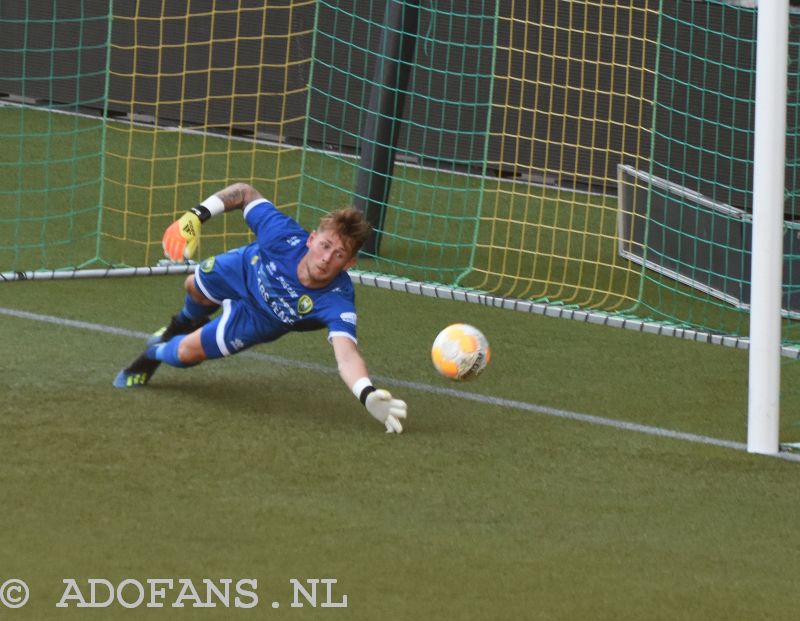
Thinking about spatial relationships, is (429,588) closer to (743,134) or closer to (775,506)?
(775,506)

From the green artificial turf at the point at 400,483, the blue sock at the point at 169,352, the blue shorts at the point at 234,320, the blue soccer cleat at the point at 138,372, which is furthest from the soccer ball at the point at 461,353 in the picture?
the blue soccer cleat at the point at 138,372

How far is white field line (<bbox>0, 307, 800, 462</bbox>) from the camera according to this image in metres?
6.54

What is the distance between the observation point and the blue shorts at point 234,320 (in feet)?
21.5

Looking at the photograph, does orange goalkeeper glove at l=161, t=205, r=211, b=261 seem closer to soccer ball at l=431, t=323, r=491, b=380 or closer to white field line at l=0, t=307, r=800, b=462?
soccer ball at l=431, t=323, r=491, b=380

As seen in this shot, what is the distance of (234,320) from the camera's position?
656 cm

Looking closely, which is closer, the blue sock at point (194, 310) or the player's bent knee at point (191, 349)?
the player's bent knee at point (191, 349)

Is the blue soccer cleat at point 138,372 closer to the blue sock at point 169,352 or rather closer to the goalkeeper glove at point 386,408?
the blue sock at point 169,352

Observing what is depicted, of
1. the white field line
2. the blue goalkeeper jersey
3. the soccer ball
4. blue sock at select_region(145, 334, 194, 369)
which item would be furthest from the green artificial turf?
the blue goalkeeper jersey

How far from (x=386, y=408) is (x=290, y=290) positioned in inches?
25.5

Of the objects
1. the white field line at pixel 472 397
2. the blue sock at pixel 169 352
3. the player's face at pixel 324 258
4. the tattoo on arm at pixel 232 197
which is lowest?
the white field line at pixel 472 397

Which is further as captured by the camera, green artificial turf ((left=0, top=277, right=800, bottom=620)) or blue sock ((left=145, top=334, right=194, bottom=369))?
blue sock ((left=145, top=334, right=194, bottom=369))

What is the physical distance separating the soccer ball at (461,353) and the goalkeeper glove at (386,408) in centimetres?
29

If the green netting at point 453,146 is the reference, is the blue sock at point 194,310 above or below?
below

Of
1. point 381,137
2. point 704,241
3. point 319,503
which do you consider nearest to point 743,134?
point 704,241
